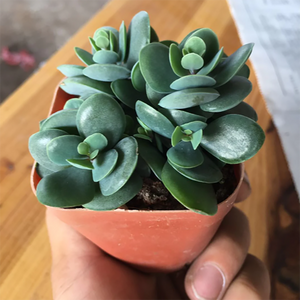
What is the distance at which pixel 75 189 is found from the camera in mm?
310

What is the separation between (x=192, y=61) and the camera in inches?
11.9

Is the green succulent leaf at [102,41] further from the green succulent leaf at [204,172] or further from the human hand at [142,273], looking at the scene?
the human hand at [142,273]

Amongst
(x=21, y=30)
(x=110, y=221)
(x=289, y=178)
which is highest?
(x=21, y=30)

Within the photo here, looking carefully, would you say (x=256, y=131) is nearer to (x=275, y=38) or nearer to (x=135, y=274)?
(x=135, y=274)

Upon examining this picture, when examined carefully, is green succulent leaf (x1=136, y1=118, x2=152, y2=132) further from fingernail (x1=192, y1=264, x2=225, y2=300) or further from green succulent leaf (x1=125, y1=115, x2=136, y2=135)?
fingernail (x1=192, y1=264, x2=225, y2=300)

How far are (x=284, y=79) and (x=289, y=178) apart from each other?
1.17ft

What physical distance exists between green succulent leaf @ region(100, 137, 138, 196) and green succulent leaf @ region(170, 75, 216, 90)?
0.08 metres

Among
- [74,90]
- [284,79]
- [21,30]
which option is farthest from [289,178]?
[21,30]

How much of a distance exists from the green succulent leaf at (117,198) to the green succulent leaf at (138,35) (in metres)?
0.17

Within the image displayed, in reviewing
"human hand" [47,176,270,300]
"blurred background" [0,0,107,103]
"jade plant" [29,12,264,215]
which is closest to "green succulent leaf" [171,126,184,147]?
"jade plant" [29,12,264,215]

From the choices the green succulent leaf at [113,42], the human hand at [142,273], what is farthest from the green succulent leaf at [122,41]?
the human hand at [142,273]

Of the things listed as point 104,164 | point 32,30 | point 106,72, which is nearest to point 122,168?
point 104,164

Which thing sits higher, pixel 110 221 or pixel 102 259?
pixel 110 221

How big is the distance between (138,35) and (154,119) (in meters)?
0.14
